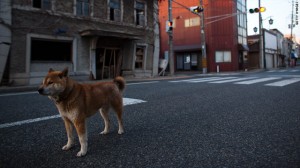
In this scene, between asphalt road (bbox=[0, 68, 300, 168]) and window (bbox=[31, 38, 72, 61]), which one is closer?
asphalt road (bbox=[0, 68, 300, 168])

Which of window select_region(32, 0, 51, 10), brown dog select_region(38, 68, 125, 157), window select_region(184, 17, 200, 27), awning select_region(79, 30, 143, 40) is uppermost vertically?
window select_region(184, 17, 200, 27)

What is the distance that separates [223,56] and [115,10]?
1949 centimetres

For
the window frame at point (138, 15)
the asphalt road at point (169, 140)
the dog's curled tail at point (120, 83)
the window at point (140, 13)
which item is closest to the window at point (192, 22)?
the window frame at point (138, 15)

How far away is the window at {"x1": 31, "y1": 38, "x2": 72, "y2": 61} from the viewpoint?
44.5 ft

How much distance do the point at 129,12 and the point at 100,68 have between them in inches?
207

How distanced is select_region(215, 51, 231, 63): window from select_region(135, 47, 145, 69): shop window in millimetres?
15378

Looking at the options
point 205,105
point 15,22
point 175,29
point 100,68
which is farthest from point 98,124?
point 175,29

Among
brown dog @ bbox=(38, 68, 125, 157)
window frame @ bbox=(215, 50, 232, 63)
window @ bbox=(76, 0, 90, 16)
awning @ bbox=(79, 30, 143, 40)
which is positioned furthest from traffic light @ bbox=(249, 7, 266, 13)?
brown dog @ bbox=(38, 68, 125, 157)

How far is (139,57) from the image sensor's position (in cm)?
1980

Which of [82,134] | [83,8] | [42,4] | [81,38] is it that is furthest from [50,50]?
[82,134]

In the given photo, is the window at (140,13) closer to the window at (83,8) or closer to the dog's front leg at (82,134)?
the window at (83,8)

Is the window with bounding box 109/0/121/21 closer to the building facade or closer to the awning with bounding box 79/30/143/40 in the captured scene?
the awning with bounding box 79/30/143/40

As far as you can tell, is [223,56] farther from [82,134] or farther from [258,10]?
[82,134]

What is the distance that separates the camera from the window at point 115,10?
17359mm
